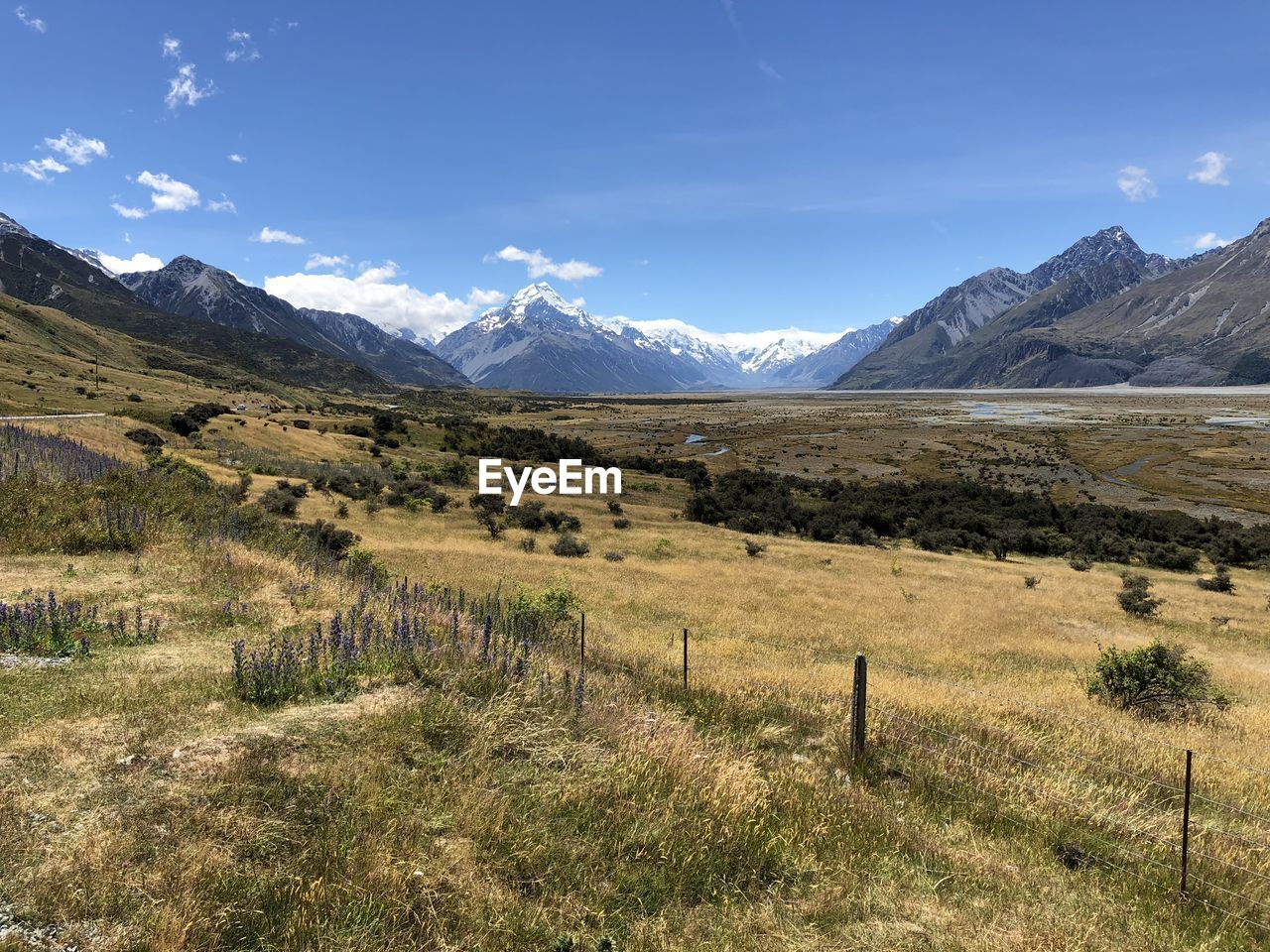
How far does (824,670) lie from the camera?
15.0 meters

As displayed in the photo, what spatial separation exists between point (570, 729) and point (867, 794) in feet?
12.1

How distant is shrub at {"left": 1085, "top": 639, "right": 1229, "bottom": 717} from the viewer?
15711mm

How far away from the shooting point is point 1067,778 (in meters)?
8.35

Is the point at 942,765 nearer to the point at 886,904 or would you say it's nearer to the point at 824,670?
the point at 886,904

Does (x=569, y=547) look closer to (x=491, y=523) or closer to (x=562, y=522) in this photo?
(x=491, y=523)

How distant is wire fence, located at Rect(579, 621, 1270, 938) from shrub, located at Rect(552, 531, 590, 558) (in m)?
23.6

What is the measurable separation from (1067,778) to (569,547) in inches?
1194

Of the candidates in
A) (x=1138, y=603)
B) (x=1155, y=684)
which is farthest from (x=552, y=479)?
(x=1155, y=684)

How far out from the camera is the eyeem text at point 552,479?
2480 inches

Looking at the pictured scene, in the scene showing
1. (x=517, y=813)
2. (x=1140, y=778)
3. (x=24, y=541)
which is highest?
(x=24, y=541)

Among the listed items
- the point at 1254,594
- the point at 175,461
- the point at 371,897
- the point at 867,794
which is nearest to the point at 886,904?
the point at 867,794

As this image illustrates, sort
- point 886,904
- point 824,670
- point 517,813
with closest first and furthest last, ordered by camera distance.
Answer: point 886,904 < point 517,813 < point 824,670

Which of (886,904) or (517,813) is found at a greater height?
(517,813)

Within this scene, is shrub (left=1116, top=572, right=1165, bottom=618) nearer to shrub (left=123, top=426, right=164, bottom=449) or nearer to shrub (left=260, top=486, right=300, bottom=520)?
shrub (left=260, top=486, right=300, bottom=520)
